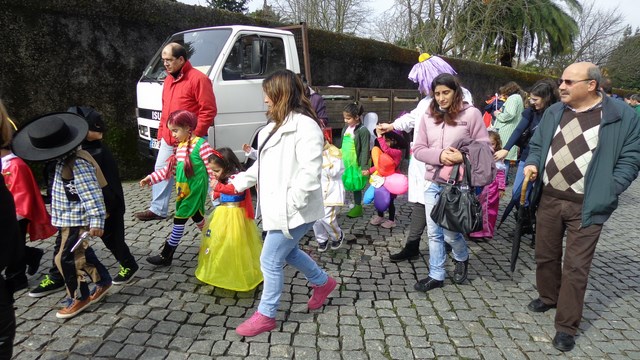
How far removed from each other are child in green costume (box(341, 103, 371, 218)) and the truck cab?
159 cm

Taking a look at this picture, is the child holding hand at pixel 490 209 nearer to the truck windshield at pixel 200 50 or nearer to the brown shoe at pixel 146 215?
the brown shoe at pixel 146 215

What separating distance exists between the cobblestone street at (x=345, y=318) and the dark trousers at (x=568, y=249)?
0.83 ft

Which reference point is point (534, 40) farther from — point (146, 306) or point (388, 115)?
point (146, 306)

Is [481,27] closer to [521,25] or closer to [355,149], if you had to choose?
[521,25]

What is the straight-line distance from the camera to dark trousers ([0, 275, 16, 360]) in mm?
2119

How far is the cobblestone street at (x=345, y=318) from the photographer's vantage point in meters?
2.80

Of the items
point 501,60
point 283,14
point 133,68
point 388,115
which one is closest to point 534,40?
point 501,60

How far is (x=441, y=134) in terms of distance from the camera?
3430mm

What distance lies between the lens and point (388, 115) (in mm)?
8984

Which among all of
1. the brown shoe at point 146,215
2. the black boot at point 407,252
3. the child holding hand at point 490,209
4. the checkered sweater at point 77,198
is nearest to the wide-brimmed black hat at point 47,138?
the checkered sweater at point 77,198

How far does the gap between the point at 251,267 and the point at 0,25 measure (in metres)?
5.30

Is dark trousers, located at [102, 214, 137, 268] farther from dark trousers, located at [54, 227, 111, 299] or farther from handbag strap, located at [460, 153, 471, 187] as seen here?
handbag strap, located at [460, 153, 471, 187]

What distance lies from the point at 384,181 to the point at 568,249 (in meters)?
2.31

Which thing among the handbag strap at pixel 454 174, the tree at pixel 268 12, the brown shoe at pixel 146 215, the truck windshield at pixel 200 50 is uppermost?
the tree at pixel 268 12
